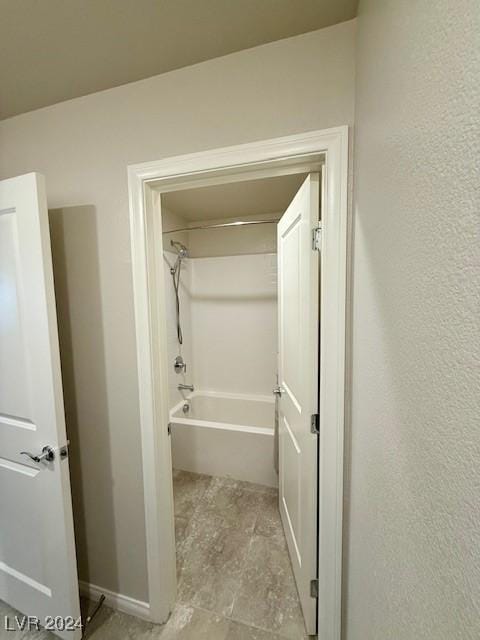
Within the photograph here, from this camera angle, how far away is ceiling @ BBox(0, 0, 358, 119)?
2.66 ft

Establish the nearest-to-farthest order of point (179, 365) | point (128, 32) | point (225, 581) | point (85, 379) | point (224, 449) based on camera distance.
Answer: point (128, 32) < point (85, 379) < point (225, 581) < point (224, 449) < point (179, 365)

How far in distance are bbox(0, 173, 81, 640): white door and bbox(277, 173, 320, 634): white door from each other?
1008 mm

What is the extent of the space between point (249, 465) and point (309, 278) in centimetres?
176

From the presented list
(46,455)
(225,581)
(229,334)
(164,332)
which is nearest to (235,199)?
(229,334)

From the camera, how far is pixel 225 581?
142cm

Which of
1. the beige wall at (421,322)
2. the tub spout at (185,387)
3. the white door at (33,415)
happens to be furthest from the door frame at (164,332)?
the tub spout at (185,387)

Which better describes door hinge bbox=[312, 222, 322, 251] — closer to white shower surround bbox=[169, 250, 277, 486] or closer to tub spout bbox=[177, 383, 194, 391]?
white shower surround bbox=[169, 250, 277, 486]

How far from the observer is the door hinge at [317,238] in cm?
103

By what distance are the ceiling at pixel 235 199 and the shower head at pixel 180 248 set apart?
28 cm

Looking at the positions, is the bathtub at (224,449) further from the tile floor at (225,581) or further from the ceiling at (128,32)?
the ceiling at (128,32)

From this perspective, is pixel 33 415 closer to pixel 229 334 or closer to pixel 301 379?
pixel 301 379

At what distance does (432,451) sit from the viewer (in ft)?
1.23

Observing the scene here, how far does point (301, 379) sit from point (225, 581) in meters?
1.22

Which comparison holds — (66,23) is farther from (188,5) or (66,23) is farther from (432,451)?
(432,451)
